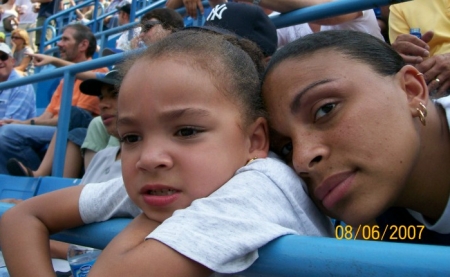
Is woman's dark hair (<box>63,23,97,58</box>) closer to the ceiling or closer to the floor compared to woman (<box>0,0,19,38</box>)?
closer to the floor

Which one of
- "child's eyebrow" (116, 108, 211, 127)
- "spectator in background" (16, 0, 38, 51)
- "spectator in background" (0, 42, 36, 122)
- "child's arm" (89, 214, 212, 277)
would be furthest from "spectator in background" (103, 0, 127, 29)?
"child's arm" (89, 214, 212, 277)

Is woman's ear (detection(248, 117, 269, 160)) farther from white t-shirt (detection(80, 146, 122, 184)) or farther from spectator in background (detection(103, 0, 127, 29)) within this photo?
spectator in background (detection(103, 0, 127, 29))

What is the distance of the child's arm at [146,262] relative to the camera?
0.65 metres

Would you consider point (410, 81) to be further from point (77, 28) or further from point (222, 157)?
point (77, 28)

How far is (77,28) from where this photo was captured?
14.5ft

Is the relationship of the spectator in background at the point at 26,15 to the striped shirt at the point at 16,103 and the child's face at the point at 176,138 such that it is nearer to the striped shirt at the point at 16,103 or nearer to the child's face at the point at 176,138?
the striped shirt at the point at 16,103

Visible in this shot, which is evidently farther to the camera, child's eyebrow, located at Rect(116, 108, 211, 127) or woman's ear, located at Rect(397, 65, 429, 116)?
woman's ear, located at Rect(397, 65, 429, 116)

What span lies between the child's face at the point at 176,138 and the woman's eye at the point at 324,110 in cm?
14

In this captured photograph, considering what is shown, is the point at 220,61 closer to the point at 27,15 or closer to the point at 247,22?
the point at 247,22

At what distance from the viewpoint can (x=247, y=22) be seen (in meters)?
1.57

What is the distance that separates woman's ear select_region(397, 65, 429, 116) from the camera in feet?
3.12

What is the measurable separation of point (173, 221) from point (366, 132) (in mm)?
367

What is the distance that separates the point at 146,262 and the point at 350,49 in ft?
1.77

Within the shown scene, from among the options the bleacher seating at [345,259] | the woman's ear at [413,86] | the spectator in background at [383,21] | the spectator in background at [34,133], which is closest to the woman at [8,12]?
the spectator in background at [34,133]
